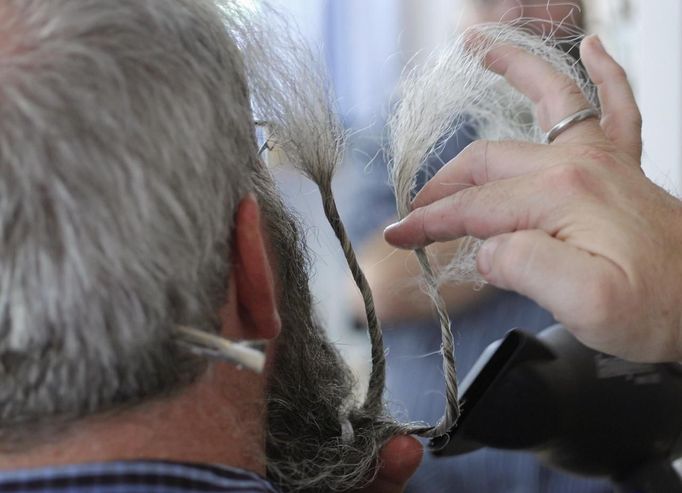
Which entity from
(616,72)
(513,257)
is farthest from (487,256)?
A: (616,72)

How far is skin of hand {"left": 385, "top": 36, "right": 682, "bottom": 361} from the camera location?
2.18 feet

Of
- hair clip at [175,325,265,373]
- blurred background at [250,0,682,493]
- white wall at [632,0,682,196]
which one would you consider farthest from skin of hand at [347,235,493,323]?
white wall at [632,0,682,196]

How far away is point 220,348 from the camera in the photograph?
550 mm

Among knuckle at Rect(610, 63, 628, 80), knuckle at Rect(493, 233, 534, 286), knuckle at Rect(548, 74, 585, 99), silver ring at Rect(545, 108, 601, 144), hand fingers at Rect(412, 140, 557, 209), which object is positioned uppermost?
knuckle at Rect(610, 63, 628, 80)

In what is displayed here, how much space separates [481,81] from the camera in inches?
33.8

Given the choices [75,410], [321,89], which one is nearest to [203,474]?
[75,410]

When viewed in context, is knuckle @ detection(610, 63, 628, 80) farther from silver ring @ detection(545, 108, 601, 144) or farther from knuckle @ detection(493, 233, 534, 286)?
knuckle @ detection(493, 233, 534, 286)

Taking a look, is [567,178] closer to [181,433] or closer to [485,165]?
[485,165]

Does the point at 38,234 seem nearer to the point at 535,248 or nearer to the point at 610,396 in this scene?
Answer: the point at 535,248

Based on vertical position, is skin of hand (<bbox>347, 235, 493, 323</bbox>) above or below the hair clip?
below

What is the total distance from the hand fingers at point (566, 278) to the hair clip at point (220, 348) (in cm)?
23

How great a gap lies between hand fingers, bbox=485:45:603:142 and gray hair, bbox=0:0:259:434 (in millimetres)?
375

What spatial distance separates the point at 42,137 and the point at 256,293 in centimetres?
19

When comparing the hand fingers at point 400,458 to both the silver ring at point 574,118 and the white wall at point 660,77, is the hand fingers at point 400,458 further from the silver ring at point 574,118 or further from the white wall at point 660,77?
the white wall at point 660,77
